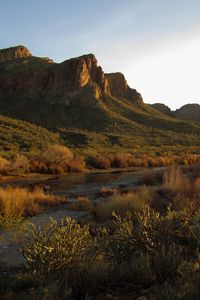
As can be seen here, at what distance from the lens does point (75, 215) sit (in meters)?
13.4

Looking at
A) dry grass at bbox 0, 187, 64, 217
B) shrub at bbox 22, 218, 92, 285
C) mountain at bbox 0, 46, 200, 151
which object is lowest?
dry grass at bbox 0, 187, 64, 217

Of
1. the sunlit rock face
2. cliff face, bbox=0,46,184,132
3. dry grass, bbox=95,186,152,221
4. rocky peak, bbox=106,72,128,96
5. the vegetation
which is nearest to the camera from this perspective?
the vegetation

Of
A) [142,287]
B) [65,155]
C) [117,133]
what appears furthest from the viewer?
[117,133]

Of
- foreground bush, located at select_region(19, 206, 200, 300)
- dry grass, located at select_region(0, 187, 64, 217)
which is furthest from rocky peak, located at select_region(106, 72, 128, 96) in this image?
foreground bush, located at select_region(19, 206, 200, 300)

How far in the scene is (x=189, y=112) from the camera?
135 metres

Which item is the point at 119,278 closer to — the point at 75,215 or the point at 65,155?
the point at 75,215

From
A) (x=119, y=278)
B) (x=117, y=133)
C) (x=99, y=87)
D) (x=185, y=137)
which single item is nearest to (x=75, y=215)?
(x=119, y=278)

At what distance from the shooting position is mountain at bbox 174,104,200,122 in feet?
426

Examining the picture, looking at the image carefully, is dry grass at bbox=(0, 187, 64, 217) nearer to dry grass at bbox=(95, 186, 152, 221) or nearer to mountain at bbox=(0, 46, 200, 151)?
dry grass at bbox=(95, 186, 152, 221)

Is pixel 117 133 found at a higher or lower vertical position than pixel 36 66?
lower

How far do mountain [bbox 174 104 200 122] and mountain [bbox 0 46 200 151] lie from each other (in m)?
37.3

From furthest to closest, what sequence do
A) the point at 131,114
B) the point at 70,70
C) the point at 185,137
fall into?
the point at 70,70 < the point at 131,114 < the point at 185,137

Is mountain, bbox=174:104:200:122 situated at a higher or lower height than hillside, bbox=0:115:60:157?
higher

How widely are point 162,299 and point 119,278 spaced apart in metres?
1.46
